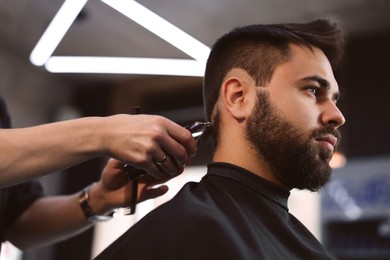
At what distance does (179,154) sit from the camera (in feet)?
3.80

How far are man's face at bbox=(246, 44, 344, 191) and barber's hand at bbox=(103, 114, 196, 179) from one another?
35 cm

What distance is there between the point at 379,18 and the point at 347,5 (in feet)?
1.45

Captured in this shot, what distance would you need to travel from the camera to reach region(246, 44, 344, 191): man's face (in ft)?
4.58

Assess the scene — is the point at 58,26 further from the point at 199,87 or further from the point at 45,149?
the point at 199,87

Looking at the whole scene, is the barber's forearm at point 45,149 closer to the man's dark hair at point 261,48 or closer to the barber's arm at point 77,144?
the barber's arm at point 77,144

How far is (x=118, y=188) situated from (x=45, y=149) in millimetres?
464

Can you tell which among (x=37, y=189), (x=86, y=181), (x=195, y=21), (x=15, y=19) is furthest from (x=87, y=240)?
(x=15, y=19)

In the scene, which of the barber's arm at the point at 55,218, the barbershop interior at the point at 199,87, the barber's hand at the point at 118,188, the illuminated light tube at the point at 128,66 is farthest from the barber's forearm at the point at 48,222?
the barbershop interior at the point at 199,87

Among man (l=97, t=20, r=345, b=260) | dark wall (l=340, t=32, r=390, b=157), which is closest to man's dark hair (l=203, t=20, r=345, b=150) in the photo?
man (l=97, t=20, r=345, b=260)

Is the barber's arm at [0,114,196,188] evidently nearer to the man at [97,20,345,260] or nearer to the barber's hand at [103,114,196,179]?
the barber's hand at [103,114,196,179]

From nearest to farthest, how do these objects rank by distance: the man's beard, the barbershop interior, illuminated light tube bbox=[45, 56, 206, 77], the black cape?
the black cape
the man's beard
illuminated light tube bbox=[45, 56, 206, 77]
the barbershop interior

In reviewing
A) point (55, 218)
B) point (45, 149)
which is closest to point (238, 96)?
point (45, 149)

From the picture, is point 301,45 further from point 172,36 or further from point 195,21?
point 195,21

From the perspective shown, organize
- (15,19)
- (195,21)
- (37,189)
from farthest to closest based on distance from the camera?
1. (195,21)
2. (37,189)
3. (15,19)
